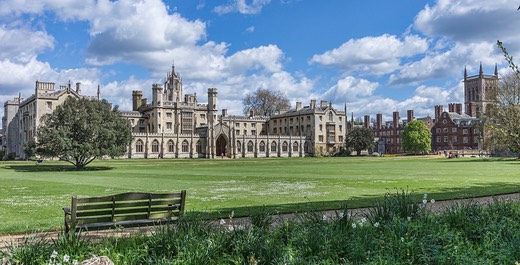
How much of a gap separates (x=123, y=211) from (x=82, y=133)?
38.7m

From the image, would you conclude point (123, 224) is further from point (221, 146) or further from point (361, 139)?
point (361, 139)

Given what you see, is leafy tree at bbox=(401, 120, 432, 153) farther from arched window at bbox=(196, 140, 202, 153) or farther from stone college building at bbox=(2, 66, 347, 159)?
arched window at bbox=(196, 140, 202, 153)

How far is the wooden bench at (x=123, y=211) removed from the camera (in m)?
9.40

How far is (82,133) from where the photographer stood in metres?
45.7

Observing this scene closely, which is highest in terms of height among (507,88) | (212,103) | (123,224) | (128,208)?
(212,103)

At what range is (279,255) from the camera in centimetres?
695

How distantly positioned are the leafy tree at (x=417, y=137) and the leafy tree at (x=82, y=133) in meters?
71.8

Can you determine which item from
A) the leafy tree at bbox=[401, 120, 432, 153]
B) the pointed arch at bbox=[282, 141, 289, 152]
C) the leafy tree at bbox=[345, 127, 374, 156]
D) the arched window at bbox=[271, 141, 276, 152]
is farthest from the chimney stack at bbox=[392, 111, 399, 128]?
the arched window at bbox=[271, 141, 276, 152]

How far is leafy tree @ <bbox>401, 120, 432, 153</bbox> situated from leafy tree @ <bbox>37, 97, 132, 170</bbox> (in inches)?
2826

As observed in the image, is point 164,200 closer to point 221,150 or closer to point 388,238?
point 388,238

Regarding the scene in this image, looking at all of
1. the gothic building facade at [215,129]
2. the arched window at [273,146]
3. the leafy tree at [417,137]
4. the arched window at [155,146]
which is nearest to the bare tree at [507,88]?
the leafy tree at [417,137]

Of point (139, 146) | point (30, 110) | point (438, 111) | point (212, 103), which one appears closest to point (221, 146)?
point (212, 103)

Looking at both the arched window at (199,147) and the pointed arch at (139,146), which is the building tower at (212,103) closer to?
the arched window at (199,147)

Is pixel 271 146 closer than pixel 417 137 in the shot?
No
